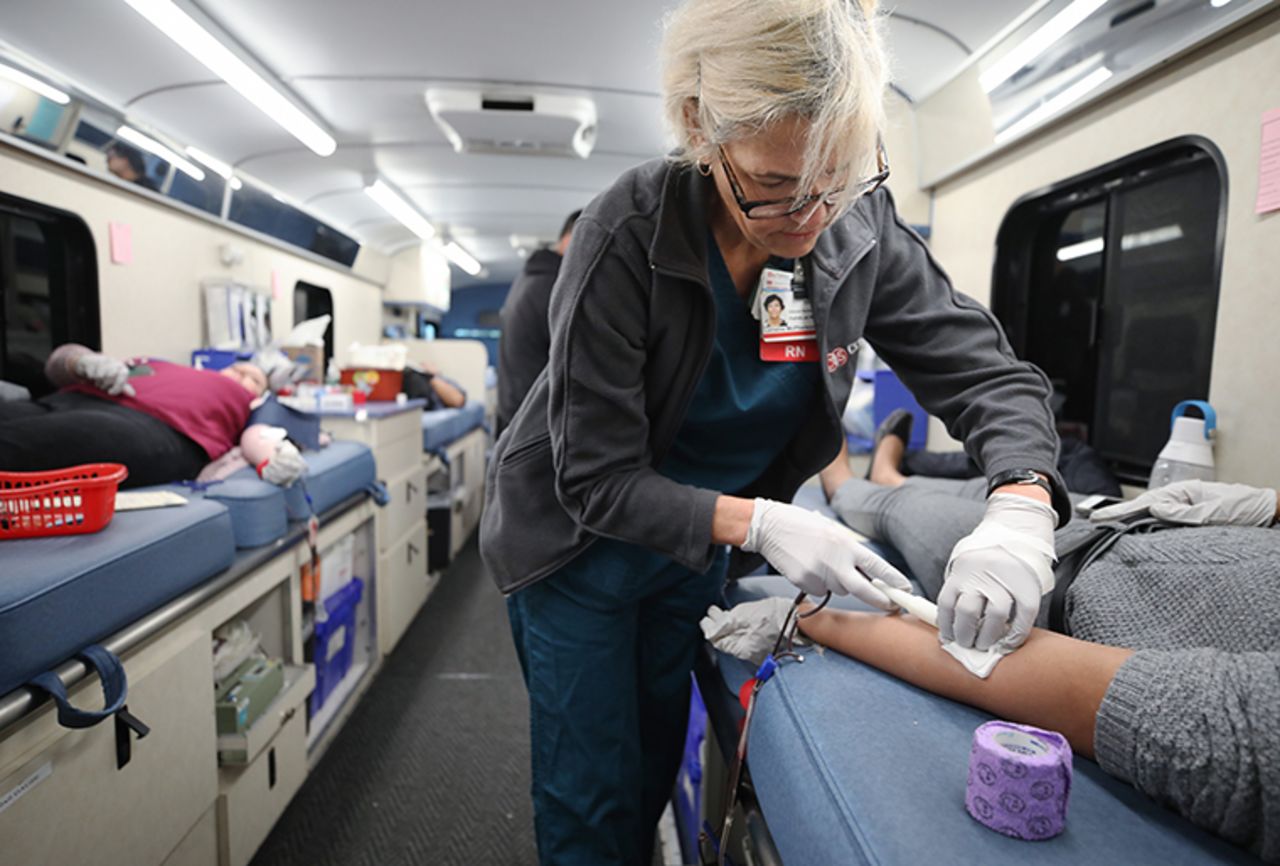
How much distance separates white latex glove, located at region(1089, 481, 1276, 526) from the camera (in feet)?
4.15

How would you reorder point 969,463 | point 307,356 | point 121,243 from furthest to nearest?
point 307,356, point 121,243, point 969,463

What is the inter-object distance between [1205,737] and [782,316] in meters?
0.76

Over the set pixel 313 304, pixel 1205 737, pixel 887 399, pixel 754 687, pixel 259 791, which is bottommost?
pixel 259 791

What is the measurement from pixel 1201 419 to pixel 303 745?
2.73 metres

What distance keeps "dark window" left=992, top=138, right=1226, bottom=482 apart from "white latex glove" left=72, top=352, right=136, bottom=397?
319 centimetres

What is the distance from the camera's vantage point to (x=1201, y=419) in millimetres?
1797

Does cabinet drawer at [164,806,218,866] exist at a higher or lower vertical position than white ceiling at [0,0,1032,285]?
lower

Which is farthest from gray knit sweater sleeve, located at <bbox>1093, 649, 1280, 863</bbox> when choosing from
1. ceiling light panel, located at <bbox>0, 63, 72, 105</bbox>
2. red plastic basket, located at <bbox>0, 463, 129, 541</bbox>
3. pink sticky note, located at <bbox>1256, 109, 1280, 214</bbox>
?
ceiling light panel, located at <bbox>0, 63, 72, 105</bbox>

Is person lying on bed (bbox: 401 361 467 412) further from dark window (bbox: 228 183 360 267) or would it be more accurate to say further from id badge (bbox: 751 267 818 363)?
id badge (bbox: 751 267 818 363)

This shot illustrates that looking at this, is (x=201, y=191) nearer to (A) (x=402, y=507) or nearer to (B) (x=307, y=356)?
(B) (x=307, y=356)

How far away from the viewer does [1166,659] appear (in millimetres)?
778

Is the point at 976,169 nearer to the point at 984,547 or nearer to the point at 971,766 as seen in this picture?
the point at 984,547

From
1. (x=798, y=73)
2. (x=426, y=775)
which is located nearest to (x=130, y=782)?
(x=426, y=775)

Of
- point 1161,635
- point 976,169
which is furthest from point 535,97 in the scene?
point 1161,635
